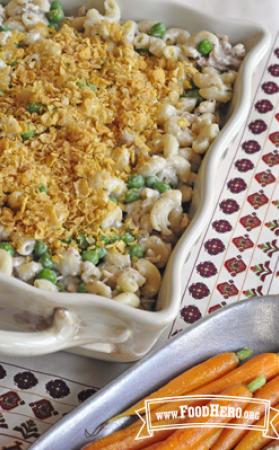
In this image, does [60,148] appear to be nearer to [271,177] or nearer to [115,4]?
[115,4]

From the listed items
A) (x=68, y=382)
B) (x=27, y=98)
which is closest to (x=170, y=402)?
(x=68, y=382)

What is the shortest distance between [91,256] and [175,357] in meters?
0.20

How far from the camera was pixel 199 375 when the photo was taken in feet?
4.59

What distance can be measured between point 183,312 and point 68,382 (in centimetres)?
23

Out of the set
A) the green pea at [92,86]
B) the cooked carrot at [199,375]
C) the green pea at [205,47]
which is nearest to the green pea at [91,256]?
the cooked carrot at [199,375]

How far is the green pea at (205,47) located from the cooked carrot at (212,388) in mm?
567

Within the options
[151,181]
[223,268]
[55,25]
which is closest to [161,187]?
[151,181]

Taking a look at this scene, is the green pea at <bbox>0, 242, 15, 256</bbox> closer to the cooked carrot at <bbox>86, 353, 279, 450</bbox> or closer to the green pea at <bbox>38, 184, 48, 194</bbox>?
the green pea at <bbox>38, 184, 48, 194</bbox>

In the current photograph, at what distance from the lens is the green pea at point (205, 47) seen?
1654 mm

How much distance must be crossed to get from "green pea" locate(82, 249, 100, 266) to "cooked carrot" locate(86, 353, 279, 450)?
0.79 feet

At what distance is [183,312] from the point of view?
156cm

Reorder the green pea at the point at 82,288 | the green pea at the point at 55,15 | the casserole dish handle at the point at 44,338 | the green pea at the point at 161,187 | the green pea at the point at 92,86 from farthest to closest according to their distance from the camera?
the green pea at the point at 55,15 < the green pea at the point at 92,86 < the green pea at the point at 161,187 < the green pea at the point at 82,288 < the casserole dish handle at the point at 44,338

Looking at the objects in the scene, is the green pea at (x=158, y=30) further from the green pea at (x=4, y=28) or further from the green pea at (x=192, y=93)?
the green pea at (x=4, y=28)

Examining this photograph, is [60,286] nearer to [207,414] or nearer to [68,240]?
[68,240]
